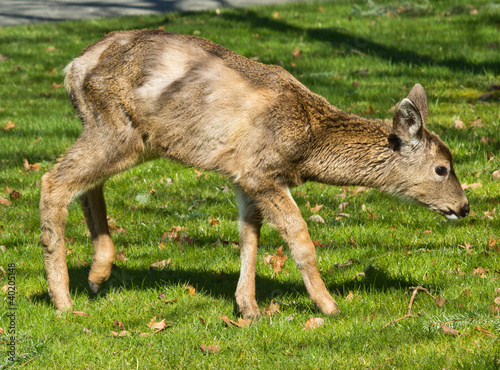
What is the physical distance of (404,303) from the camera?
16.0 ft

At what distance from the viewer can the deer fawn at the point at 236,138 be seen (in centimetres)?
500

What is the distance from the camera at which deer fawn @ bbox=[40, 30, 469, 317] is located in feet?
16.4

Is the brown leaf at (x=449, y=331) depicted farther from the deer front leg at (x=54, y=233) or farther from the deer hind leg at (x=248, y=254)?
the deer front leg at (x=54, y=233)

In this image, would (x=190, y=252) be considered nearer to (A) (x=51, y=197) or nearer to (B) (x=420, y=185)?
(A) (x=51, y=197)

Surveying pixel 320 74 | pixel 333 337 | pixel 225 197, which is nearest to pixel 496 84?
pixel 320 74

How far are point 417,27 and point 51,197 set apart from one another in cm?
975

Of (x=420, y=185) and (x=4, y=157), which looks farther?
(x=4, y=157)

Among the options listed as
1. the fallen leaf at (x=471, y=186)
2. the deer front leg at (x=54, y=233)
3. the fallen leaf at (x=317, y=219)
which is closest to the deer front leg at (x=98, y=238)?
the deer front leg at (x=54, y=233)

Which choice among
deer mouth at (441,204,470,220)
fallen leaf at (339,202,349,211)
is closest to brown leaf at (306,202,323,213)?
fallen leaf at (339,202,349,211)

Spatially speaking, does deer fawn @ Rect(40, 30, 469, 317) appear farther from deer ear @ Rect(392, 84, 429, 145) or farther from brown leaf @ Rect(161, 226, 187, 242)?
brown leaf @ Rect(161, 226, 187, 242)

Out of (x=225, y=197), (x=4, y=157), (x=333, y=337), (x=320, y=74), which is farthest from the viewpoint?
(x=320, y=74)

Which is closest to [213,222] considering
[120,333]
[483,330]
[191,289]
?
[191,289]

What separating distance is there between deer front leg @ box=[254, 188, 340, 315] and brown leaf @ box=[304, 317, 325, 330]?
0.13m

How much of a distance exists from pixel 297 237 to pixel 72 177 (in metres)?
1.89
